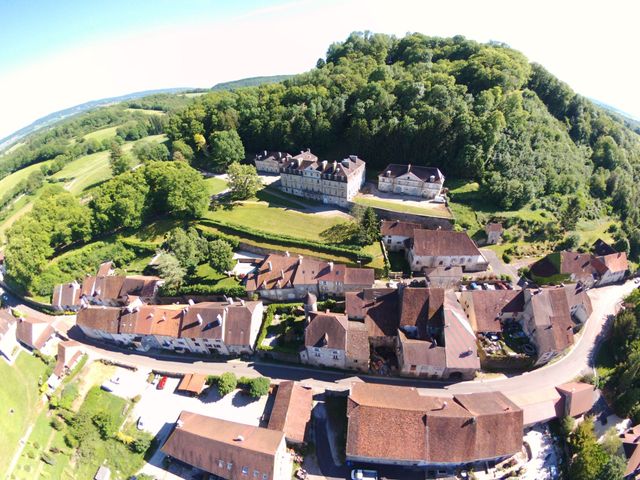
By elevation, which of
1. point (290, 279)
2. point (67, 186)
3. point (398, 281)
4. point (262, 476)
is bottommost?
point (262, 476)

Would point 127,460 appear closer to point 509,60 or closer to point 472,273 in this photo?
point 472,273

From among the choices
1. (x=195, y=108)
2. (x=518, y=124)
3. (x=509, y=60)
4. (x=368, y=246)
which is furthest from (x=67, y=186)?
(x=509, y=60)

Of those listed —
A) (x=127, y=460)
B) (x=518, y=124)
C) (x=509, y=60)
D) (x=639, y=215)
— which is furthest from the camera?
(x=509, y=60)

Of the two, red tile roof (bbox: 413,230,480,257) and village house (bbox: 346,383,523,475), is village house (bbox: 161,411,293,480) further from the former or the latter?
red tile roof (bbox: 413,230,480,257)

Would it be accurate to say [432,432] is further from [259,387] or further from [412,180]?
[412,180]

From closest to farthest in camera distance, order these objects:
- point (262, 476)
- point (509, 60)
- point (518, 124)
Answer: point (262, 476)
point (518, 124)
point (509, 60)

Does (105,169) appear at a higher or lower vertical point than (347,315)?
higher

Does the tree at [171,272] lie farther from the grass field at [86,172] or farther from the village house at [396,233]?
the grass field at [86,172]

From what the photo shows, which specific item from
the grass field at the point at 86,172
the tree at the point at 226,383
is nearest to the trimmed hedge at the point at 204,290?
the tree at the point at 226,383
